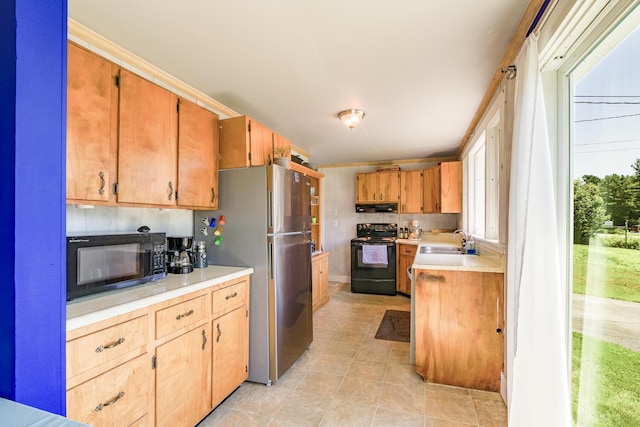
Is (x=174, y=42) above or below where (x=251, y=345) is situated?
above

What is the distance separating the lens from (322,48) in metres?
1.83

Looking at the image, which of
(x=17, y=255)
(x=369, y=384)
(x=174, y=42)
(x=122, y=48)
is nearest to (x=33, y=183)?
(x=17, y=255)

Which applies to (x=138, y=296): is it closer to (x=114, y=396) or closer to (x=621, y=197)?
(x=114, y=396)

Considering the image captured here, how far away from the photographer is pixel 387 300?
15.0 feet

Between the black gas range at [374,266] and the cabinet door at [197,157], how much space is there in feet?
10.2

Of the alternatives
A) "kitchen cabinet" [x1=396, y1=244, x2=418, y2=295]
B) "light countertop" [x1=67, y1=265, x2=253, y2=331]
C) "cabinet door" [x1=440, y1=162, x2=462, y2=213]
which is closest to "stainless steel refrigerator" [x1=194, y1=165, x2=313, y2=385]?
"light countertop" [x1=67, y1=265, x2=253, y2=331]

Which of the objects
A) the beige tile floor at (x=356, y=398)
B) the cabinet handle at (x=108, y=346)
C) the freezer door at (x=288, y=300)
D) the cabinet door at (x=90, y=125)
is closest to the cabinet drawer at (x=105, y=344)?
the cabinet handle at (x=108, y=346)

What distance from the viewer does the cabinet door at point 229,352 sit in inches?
76.4

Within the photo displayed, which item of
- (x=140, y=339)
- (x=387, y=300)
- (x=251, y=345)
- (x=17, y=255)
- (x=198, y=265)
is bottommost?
(x=387, y=300)

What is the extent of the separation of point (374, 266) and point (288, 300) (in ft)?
8.93

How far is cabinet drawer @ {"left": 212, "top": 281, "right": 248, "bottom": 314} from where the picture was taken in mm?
1953

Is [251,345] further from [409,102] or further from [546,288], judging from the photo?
[409,102]

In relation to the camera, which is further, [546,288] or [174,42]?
[174,42]

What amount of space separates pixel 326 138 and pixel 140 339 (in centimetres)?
312
